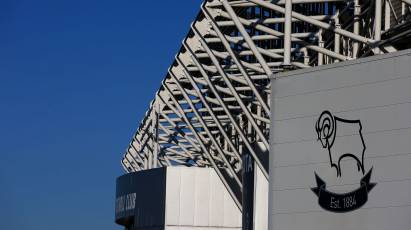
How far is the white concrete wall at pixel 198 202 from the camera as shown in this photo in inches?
2042

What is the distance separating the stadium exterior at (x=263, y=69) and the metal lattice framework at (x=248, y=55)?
49mm

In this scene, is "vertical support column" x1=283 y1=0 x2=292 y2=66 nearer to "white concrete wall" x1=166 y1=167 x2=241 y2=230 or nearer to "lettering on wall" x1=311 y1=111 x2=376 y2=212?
"lettering on wall" x1=311 y1=111 x2=376 y2=212

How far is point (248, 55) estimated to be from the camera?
2199 inches

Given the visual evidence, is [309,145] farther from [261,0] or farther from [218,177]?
[218,177]

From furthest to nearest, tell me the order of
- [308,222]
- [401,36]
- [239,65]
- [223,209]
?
[223,209] → [239,65] → [401,36] → [308,222]

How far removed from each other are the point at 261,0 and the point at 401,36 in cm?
914

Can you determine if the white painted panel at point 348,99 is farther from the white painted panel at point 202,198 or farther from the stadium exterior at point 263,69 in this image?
the white painted panel at point 202,198

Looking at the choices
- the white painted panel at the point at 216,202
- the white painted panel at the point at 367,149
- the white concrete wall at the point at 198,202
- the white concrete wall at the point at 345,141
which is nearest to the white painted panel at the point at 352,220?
the white concrete wall at the point at 345,141

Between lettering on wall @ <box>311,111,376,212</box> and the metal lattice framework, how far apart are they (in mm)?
3893

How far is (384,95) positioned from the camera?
82.5 feet

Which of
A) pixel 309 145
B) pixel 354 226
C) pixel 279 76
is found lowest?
pixel 354 226

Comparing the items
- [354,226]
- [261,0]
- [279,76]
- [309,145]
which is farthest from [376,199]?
[261,0]

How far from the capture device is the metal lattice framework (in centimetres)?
3450

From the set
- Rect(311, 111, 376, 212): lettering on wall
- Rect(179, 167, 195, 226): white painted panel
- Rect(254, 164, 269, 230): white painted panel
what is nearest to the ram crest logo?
Rect(311, 111, 376, 212): lettering on wall
